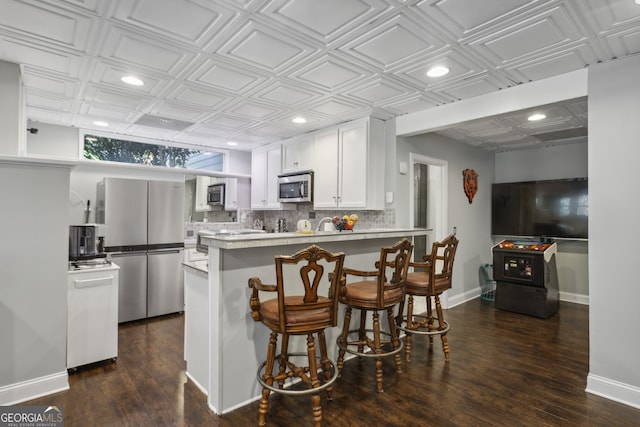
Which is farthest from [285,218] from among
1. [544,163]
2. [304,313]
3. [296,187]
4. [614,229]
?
[544,163]

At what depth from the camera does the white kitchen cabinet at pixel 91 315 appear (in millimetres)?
2746

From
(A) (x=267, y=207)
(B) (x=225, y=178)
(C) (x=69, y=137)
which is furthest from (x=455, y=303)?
(C) (x=69, y=137)

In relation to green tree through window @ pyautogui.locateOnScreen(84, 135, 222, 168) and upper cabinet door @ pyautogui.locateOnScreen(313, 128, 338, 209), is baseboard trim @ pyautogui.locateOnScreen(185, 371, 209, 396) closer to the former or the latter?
upper cabinet door @ pyautogui.locateOnScreen(313, 128, 338, 209)

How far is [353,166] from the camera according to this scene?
4.08 m

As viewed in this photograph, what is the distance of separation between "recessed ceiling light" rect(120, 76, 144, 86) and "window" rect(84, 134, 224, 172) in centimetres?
218

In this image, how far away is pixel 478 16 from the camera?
1995 millimetres

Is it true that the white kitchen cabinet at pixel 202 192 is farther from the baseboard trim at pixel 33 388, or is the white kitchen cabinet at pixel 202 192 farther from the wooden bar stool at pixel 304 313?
the wooden bar stool at pixel 304 313

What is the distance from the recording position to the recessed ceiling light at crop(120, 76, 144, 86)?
290 cm

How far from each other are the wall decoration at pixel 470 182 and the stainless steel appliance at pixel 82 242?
490 centimetres

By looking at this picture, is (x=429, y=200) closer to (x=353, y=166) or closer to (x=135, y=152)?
(x=353, y=166)

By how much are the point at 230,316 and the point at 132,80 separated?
2332 millimetres

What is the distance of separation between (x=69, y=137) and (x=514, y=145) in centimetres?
666

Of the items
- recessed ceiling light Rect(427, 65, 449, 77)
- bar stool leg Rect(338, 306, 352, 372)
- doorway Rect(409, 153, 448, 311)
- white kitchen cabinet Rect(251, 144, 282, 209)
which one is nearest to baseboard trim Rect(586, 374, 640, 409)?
bar stool leg Rect(338, 306, 352, 372)

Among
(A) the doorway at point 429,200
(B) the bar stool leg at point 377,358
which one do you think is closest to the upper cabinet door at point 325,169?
(A) the doorway at point 429,200
